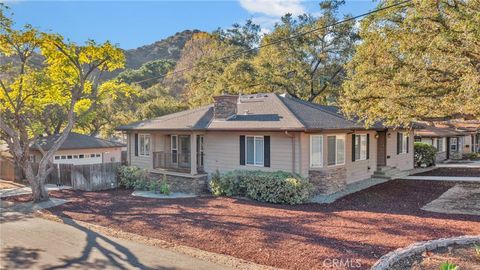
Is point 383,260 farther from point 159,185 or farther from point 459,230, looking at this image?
point 159,185

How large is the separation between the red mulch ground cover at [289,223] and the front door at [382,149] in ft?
17.2

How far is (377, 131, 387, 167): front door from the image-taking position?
2117 cm

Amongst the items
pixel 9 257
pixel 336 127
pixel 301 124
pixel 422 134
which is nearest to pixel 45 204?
pixel 9 257

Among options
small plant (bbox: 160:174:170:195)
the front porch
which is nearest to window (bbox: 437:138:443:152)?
the front porch

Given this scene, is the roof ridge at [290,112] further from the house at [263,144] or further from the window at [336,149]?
the window at [336,149]

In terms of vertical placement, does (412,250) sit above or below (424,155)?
below

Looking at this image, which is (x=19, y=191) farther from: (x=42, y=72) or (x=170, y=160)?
(x=170, y=160)

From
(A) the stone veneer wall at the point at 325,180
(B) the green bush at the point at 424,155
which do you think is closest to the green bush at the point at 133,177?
(A) the stone veneer wall at the point at 325,180

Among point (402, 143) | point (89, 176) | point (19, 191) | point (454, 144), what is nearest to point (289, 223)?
point (89, 176)

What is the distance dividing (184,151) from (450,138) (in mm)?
25349

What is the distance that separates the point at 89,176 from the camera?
18.7 metres

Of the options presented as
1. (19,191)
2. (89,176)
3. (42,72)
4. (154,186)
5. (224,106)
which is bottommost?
(19,191)

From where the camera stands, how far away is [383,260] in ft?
23.0

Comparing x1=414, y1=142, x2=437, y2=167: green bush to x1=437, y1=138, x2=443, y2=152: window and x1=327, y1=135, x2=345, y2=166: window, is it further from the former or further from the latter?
x1=327, y1=135, x2=345, y2=166: window
